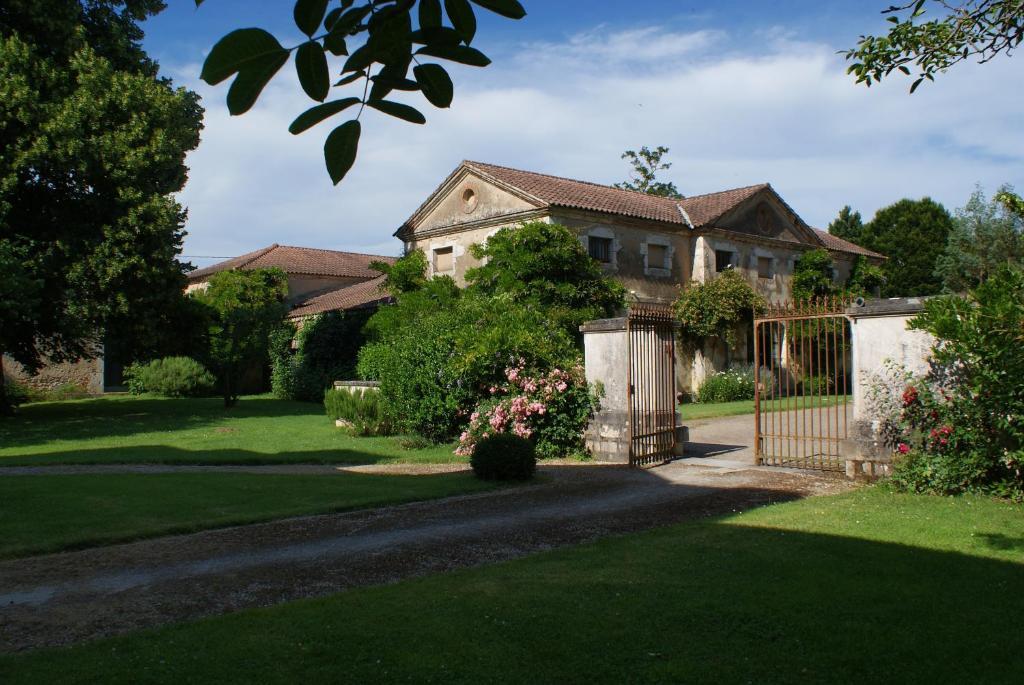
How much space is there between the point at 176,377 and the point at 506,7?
33962 mm

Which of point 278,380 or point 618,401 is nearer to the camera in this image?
point 618,401

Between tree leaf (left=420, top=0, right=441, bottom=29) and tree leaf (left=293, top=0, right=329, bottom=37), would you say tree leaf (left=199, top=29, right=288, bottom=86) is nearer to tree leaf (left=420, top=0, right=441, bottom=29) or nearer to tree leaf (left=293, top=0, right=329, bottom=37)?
tree leaf (left=293, top=0, right=329, bottom=37)

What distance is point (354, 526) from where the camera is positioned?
27.1 feet

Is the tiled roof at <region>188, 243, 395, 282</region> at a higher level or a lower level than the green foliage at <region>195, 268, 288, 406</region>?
higher

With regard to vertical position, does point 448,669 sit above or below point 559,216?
below

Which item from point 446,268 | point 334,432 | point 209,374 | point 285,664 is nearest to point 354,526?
point 285,664

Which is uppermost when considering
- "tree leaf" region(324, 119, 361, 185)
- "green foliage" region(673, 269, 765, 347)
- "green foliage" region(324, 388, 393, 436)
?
"green foliage" region(673, 269, 765, 347)

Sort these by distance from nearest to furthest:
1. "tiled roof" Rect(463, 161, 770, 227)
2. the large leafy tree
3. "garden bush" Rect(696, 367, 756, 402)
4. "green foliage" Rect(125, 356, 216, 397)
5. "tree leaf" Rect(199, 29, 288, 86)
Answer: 1. "tree leaf" Rect(199, 29, 288, 86)
2. the large leafy tree
3. "tiled roof" Rect(463, 161, 770, 227)
4. "garden bush" Rect(696, 367, 756, 402)
5. "green foliage" Rect(125, 356, 216, 397)

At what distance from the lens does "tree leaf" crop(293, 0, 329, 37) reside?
2107 millimetres

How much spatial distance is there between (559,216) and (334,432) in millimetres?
9925

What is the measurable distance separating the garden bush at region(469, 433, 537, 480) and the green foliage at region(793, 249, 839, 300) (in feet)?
72.0

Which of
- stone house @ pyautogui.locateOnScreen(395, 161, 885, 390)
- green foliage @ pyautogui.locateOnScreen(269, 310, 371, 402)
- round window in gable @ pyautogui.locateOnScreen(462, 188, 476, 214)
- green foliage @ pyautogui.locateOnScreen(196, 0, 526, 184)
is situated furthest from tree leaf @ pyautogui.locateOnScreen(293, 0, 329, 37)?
green foliage @ pyautogui.locateOnScreen(269, 310, 371, 402)

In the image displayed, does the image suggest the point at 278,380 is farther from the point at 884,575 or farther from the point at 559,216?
the point at 884,575

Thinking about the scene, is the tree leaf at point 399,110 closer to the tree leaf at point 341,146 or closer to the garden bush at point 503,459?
the tree leaf at point 341,146
